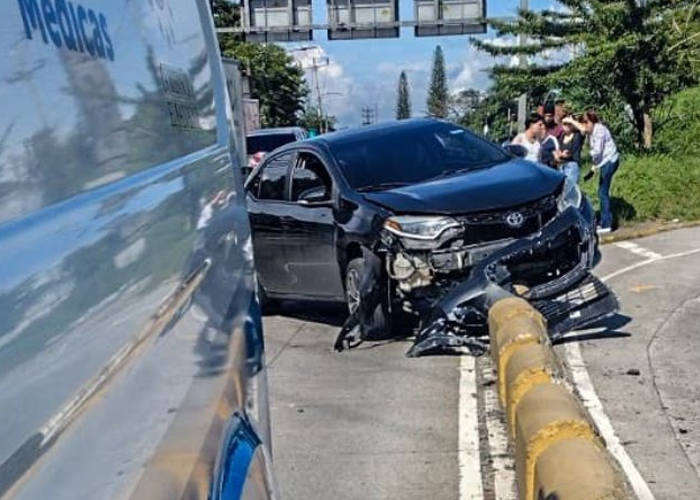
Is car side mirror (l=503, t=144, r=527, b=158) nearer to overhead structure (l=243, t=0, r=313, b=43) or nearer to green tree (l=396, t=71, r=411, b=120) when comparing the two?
overhead structure (l=243, t=0, r=313, b=43)

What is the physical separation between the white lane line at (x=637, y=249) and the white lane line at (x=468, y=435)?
5.36m

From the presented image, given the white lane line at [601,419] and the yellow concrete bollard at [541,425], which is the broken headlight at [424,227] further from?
the yellow concrete bollard at [541,425]

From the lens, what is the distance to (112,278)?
1604mm

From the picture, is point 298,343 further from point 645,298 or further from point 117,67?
point 117,67

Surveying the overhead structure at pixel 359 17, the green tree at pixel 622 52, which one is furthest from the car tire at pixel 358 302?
the overhead structure at pixel 359 17

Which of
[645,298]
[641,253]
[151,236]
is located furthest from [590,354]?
[151,236]

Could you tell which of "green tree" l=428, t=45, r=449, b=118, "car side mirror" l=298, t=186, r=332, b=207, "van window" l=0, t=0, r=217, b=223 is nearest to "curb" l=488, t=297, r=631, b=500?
"van window" l=0, t=0, r=217, b=223

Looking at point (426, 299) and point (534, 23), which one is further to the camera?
point (534, 23)

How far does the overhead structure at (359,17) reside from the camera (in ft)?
116

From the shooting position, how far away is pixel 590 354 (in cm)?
818

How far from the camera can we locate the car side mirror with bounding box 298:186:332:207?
32.2 ft

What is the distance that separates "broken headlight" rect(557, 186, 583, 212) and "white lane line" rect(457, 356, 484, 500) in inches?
65.0

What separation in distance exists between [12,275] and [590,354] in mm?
7338

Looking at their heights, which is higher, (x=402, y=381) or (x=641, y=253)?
(x=402, y=381)
